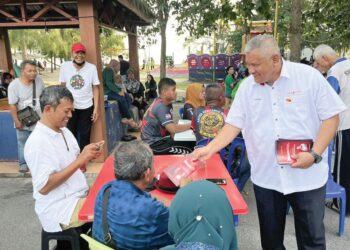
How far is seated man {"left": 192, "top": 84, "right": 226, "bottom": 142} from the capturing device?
369 centimetres

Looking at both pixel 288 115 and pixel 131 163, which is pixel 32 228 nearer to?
pixel 131 163

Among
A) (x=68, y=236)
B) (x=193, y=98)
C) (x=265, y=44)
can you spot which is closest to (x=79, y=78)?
(x=193, y=98)

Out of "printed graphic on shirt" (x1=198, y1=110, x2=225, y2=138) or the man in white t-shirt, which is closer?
"printed graphic on shirt" (x1=198, y1=110, x2=225, y2=138)

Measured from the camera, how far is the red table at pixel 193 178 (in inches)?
81.5

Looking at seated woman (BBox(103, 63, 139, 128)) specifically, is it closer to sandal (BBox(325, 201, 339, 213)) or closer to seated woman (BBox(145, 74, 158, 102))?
seated woman (BBox(145, 74, 158, 102))

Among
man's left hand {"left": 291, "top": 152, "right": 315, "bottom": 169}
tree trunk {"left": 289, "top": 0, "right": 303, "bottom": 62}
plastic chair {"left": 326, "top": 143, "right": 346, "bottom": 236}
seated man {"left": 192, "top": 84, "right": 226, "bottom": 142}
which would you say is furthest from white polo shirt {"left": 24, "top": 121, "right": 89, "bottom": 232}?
tree trunk {"left": 289, "top": 0, "right": 303, "bottom": 62}

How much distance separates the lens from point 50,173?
2.21 m

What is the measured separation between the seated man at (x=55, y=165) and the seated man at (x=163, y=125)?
1349 mm

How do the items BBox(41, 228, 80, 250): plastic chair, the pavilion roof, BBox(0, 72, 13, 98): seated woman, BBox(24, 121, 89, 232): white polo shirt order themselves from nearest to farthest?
BBox(24, 121, 89, 232): white polo shirt
BBox(41, 228, 80, 250): plastic chair
the pavilion roof
BBox(0, 72, 13, 98): seated woman

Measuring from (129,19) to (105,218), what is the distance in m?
8.08

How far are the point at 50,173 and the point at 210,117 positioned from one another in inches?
75.7

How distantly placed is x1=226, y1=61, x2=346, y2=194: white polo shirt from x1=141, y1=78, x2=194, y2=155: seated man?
1572 millimetres

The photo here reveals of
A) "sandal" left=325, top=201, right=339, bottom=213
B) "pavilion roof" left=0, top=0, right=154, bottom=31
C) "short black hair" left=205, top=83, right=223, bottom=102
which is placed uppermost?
"pavilion roof" left=0, top=0, right=154, bottom=31

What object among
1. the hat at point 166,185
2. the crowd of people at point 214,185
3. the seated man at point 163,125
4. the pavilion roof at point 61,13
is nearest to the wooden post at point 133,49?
the pavilion roof at point 61,13
